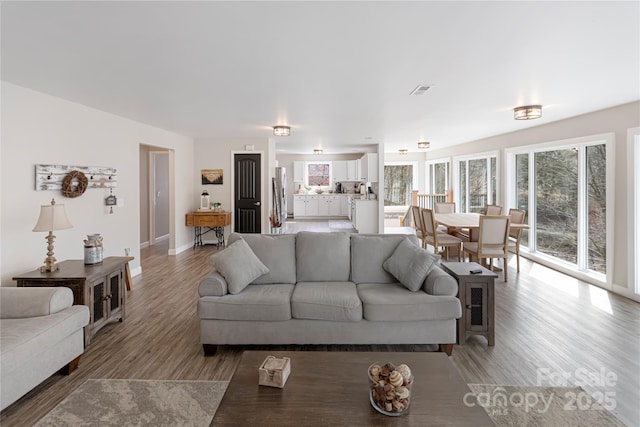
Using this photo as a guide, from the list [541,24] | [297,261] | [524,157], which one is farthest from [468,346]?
[524,157]

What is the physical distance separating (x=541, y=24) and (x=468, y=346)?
8.08 ft

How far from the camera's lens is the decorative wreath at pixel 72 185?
3.90m

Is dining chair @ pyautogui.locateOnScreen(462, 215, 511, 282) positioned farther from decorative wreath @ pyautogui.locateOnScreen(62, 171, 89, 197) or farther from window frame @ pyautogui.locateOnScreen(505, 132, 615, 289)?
decorative wreath @ pyautogui.locateOnScreen(62, 171, 89, 197)

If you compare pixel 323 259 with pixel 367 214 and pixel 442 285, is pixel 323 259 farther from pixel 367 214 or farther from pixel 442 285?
pixel 367 214

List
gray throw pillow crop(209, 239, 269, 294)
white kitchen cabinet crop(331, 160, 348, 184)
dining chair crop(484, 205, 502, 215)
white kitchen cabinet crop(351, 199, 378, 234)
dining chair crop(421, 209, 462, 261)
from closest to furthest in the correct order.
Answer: gray throw pillow crop(209, 239, 269, 294), dining chair crop(421, 209, 462, 261), dining chair crop(484, 205, 502, 215), white kitchen cabinet crop(351, 199, 378, 234), white kitchen cabinet crop(331, 160, 348, 184)

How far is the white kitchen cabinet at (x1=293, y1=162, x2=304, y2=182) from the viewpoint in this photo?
41.8 feet

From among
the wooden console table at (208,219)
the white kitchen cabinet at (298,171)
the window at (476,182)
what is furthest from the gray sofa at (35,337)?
the white kitchen cabinet at (298,171)

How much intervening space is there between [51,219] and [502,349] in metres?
4.11

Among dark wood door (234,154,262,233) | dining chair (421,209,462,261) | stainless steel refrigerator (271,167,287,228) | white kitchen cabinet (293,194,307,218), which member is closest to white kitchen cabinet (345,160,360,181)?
white kitchen cabinet (293,194,307,218)

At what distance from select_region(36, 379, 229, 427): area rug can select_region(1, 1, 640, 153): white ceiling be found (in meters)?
2.35

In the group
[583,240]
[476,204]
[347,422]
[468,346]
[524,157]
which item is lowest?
[468,346]

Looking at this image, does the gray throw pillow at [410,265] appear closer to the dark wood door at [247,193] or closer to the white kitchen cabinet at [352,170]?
the dark wood door at [247,193]

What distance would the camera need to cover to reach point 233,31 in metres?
2.28

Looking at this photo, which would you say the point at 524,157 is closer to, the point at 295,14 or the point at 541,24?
the point at 541,24
